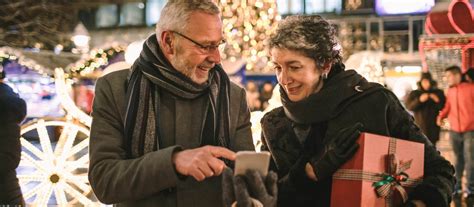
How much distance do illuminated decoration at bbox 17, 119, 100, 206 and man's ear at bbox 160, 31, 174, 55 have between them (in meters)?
3.38

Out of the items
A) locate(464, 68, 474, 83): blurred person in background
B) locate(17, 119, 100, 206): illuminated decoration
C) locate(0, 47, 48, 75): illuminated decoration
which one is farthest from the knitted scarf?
locate(464, 68, 474, 83): blurred person in background

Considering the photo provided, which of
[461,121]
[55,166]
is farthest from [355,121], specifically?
[461,121]

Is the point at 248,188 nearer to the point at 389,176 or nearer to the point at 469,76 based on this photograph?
the point at 389,176

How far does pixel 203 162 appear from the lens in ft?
5.41

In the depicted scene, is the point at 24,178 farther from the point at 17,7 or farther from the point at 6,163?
the point at 17,7


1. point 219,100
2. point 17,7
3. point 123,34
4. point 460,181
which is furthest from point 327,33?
point 123,34

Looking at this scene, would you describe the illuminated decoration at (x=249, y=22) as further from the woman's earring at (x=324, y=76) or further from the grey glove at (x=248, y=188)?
the grey glove at (x=248, y=188)

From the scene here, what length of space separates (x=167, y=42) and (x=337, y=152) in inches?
26.7

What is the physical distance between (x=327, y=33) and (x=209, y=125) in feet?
1.99

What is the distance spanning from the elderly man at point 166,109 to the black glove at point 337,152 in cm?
33

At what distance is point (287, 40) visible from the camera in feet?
7.23

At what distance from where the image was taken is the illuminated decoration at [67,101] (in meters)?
4.90

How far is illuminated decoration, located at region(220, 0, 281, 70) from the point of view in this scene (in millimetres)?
5039

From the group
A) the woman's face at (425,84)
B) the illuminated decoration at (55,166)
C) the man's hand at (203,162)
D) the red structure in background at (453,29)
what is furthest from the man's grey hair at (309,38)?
the red structure in background at (453,29)
